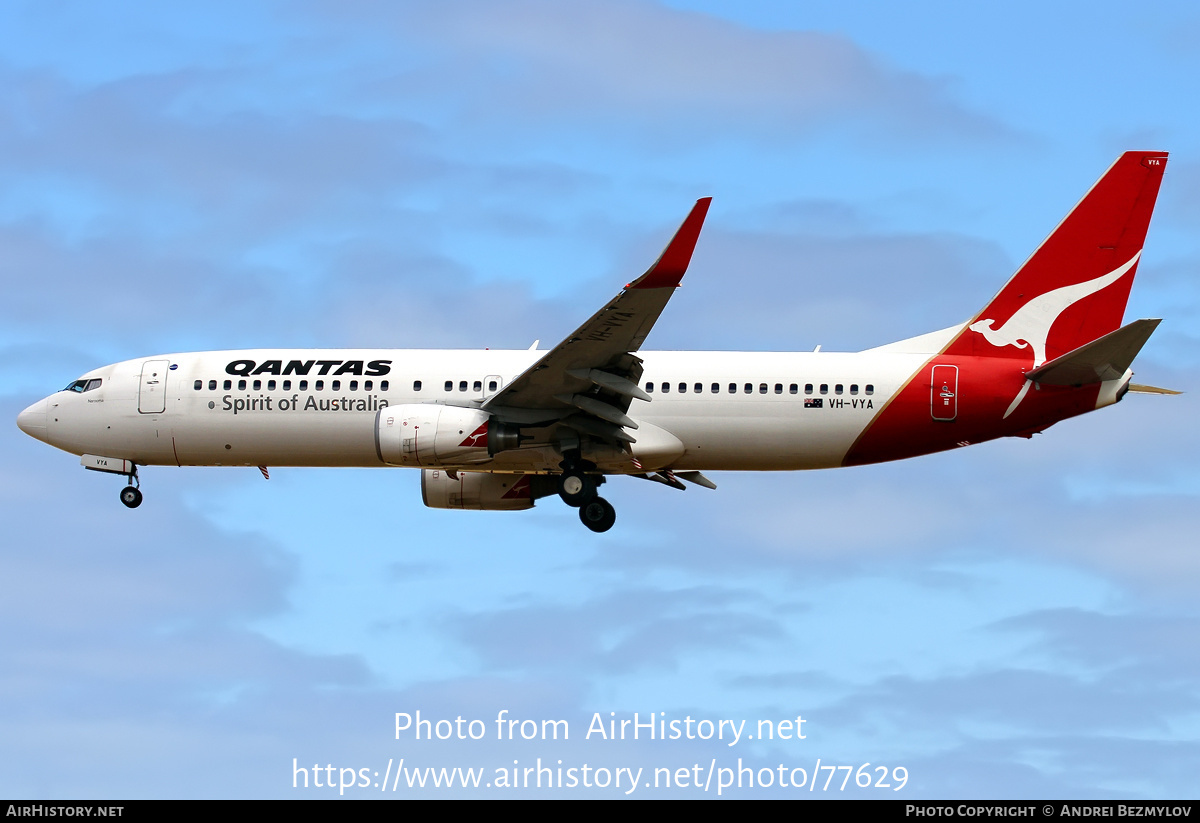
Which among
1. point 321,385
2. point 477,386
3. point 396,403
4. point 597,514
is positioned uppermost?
point 321,385

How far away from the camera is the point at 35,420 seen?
52156 mm

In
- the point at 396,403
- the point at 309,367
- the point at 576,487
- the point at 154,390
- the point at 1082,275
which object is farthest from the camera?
the point at 154,390

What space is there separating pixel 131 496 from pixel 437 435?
1019 cm

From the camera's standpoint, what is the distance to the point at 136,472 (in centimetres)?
5153

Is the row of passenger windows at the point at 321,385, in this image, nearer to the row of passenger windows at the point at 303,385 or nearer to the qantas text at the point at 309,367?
the row of passenger windows at the point at 303,385

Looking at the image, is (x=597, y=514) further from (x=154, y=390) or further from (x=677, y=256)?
(x=154, y=390)

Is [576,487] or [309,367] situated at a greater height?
[309,367]

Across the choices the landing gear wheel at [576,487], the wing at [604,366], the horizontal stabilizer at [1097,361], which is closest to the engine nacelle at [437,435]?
the wing at [604,366]

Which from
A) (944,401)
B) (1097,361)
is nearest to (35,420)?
(944,401)

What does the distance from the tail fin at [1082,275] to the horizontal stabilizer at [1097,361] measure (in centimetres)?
223

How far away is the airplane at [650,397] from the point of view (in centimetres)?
4716
